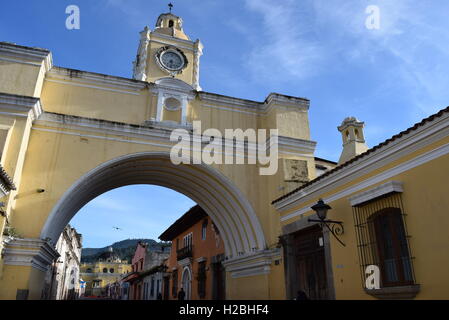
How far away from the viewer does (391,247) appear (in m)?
6.70

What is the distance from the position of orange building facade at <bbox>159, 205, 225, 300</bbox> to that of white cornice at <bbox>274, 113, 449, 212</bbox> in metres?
8.09

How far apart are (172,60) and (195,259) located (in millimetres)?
10736

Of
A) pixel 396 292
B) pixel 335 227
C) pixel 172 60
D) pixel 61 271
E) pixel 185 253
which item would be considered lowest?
→ pixel 396 292

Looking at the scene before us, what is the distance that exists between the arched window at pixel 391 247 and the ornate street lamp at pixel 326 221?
0.84 metres

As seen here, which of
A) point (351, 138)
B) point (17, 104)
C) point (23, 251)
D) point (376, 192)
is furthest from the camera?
point (351, 138)

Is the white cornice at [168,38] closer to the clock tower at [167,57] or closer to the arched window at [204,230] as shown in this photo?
the clock tower at [167,57]

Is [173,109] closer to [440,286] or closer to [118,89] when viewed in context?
[118,89]

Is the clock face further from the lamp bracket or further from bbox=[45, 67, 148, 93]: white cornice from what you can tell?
the lamp bracket

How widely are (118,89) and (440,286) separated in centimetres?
938

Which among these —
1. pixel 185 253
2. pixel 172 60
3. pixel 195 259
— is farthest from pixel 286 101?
pixel 185 253

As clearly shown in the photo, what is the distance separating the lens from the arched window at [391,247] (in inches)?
249

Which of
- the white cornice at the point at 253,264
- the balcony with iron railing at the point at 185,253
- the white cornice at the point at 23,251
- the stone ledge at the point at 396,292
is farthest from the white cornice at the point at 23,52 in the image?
the balcony with iron railing at the point at 185,253

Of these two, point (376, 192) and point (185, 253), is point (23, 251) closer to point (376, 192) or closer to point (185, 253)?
point (376, 192)

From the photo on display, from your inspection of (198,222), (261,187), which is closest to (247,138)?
(261,187)
